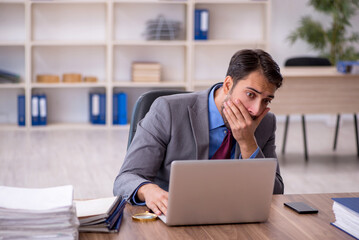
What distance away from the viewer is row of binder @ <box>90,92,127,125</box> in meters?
6.37

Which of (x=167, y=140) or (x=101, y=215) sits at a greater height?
(x=167, y=140)

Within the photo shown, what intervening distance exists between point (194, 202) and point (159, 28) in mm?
5153

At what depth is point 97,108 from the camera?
6.39m

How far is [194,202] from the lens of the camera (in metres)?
1.47

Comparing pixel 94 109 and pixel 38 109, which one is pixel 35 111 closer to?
pixel 38 109

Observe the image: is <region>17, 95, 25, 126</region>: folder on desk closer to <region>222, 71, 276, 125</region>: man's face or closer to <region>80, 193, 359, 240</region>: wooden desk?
<region>222, 71, 276, 125</region>: man's face

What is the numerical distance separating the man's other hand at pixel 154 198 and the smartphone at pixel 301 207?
0.37 metres

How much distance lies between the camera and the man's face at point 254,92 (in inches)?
72.7

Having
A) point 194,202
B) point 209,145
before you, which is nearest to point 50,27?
point 209,145

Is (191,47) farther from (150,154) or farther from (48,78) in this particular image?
(150,154)

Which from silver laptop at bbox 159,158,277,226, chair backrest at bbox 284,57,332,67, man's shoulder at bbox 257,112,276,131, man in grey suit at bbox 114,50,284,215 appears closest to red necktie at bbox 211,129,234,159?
man in grey suit at bbox 114,50,284,215

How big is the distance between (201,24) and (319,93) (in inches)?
80.2

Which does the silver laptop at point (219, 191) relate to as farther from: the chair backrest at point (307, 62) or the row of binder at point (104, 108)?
the row of binder at point (104, 108)

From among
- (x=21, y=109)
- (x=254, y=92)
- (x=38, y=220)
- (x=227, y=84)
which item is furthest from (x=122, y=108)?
(x=38, y=220)
